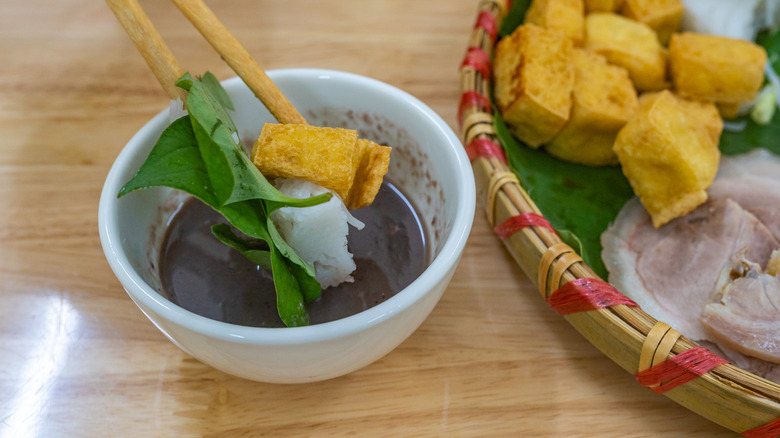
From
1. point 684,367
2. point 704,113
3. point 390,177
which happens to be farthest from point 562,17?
point 684,367

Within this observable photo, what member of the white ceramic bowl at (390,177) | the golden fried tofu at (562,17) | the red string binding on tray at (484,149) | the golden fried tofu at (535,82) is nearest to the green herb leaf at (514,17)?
the golden fried tofu at (562,17)

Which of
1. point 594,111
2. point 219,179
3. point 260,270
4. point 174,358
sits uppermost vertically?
point 219,179

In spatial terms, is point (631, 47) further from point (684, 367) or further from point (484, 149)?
point (684, 367)

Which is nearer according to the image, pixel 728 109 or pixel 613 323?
pixel 613 323

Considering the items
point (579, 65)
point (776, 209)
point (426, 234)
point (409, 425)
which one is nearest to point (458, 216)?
point (426, 234)

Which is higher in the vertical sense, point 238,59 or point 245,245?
point 238,59
